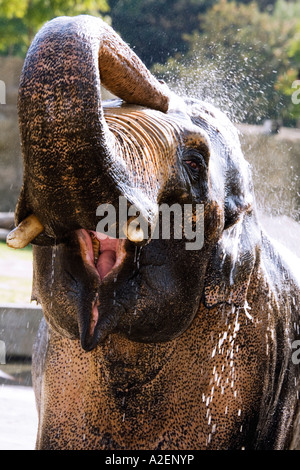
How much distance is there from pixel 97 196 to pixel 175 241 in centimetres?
37

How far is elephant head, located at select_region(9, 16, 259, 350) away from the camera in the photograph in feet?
4.61

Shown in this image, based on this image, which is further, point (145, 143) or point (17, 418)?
point (17, 418)

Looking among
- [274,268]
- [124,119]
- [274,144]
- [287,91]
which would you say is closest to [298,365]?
[274,268]

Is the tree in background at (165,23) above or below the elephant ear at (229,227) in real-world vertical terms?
below

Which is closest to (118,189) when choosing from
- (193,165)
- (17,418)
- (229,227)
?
(193,165)

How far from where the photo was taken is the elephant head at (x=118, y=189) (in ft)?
4.61

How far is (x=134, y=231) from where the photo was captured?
4.94 feet

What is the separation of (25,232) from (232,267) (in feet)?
2.12

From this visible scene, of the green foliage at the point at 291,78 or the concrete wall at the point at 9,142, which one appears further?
the green foliage at the point at 291,78

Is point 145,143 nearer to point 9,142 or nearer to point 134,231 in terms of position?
point 134,231

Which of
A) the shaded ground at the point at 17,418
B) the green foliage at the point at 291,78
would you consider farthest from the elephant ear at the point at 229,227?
the green foliage at the point at 291,78

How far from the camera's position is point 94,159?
4.69ft

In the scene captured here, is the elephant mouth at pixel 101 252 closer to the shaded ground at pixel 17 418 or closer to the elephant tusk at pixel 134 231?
the elephant tusk at pixel 134 231

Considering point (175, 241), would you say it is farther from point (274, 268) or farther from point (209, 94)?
point (209, 94)
